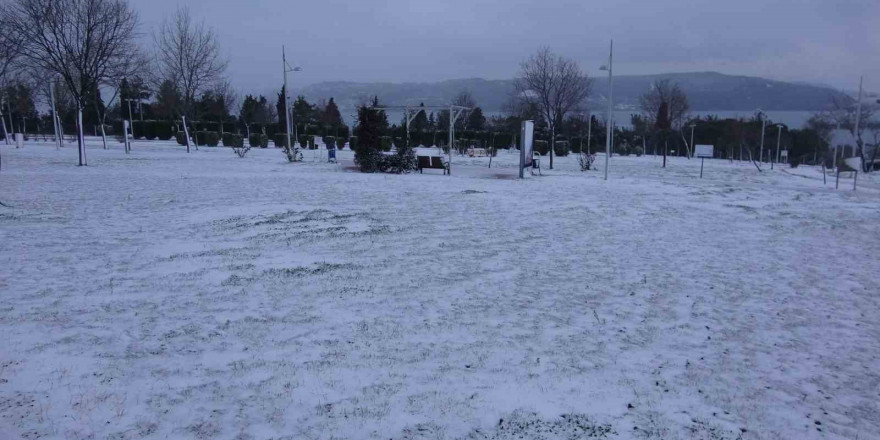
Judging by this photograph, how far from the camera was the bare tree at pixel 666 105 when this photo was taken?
170ft

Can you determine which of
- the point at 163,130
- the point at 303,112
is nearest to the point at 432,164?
the point at 163,130

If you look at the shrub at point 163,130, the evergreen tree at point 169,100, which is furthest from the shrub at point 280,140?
the shrub at point 163,130

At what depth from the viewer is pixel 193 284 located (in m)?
6.92

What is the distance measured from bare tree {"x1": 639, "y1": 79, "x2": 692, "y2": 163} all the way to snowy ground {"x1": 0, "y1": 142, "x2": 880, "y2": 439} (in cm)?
4229

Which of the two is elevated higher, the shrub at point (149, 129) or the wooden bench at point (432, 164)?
the shrub at point (149, 129)

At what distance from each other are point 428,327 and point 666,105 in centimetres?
5118

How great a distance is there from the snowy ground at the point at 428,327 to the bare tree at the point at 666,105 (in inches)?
1665

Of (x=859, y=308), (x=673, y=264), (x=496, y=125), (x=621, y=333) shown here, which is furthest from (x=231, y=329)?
(x=496, y=125)

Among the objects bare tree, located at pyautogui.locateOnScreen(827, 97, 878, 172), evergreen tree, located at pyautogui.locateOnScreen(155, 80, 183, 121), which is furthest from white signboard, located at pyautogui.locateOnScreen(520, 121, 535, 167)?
bare tree, located at pyautogui.locateOnScreen(827, 97, 878, 172)

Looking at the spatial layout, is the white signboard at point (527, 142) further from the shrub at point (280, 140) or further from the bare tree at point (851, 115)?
the bare tree at point (851, 115)

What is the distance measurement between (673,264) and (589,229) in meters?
2.98

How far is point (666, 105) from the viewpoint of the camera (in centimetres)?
5125

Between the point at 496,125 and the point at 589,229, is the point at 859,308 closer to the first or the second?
the point at 589,229

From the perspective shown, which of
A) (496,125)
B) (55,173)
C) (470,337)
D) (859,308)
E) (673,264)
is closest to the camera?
(470,337)
